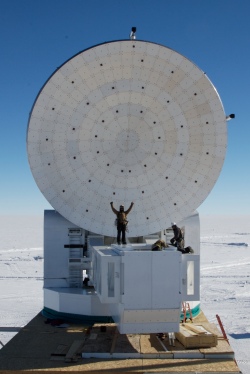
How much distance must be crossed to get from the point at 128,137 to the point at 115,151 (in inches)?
25.8

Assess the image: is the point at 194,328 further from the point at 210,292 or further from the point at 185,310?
the point at 210,292

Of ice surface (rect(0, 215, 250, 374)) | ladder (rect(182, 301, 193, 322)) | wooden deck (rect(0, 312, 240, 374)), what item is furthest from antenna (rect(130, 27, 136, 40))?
ice surface (rect(0, 215, 250, 374))

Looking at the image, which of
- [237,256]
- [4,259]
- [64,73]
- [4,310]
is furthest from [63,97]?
[237,256]

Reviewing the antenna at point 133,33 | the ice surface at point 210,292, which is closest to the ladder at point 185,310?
the ice surface at point 210,292

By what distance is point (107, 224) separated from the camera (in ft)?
46.8

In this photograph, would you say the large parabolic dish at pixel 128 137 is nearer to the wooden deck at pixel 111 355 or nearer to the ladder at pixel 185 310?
the ladder at pixel 185 310

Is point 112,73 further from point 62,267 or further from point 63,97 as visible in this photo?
point 62,267

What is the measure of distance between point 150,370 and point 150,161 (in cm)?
723

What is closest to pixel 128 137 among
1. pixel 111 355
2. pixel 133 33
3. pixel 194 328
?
pixel 133 33

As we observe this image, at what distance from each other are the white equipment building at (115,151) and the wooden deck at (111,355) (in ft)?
7.57

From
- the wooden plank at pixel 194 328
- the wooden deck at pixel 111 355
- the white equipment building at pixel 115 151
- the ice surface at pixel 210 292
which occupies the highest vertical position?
the white equipment building at pixel 115 151

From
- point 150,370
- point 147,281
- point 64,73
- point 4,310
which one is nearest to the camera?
point 150,370

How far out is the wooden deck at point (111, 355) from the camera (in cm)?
932

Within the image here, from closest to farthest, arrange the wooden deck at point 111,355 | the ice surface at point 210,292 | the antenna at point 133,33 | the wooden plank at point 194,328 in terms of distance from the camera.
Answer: the wooden deck at point 111,355 < the wooden plank at point 194,328 < the antenna at point 133,33 < the ice surface at point 210,292
